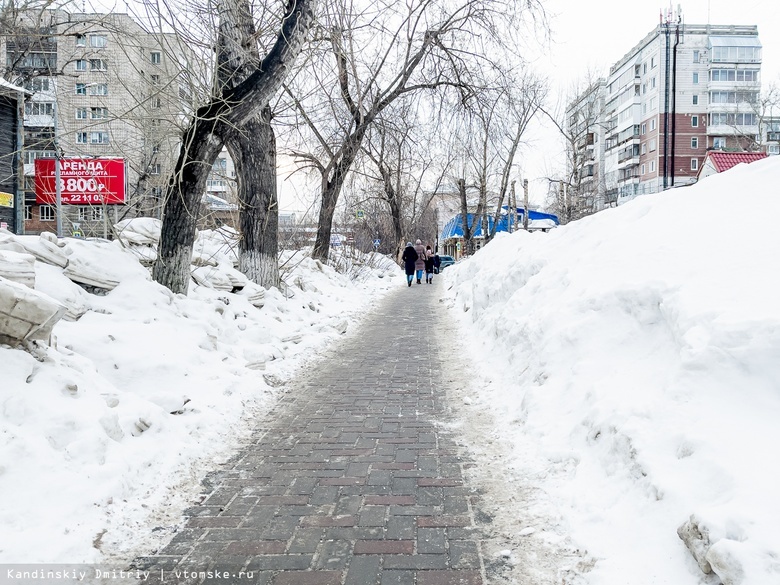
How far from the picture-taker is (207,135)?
7.70 m

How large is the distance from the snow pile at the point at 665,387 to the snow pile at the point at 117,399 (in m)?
2.48

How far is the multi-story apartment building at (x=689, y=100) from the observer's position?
5866 cm

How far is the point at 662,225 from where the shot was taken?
19.2ft

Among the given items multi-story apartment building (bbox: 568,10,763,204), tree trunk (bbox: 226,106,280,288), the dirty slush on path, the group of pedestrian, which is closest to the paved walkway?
the dirty slush on path

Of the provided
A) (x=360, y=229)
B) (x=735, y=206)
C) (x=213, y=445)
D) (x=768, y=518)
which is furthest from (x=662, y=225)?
(x=360, y=229)

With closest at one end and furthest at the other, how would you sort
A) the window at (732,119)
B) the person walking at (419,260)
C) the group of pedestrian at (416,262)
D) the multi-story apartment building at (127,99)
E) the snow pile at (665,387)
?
the snow pile at (665,387) → the multi-story apartment building at (127,99) → the group of pedestrian at (416,262) → the person walking at (419,260) → the window at (732,119)

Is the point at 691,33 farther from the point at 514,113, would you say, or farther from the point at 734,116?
the point at 514,113

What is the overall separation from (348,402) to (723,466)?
3.86 m

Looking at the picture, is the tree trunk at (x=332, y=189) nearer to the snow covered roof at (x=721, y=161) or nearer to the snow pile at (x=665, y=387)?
the snow pile at (x=665, y=387)

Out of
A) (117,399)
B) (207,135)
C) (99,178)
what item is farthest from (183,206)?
(117,399)

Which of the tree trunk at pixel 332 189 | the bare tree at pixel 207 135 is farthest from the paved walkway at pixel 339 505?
the tree trunk at pixel 332 189

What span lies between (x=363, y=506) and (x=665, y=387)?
200cm

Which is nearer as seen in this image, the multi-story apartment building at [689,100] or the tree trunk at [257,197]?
the tree trunk at [257,197]

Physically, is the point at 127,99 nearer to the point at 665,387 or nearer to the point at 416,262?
the point at 665,387
